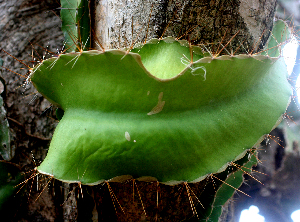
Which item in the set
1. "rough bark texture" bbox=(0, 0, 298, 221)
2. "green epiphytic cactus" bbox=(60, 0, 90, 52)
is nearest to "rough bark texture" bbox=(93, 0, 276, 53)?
"rough bark texture" bbox=(0, 0, 298, 221)

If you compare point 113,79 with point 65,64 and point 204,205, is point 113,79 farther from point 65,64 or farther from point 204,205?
point 204,205

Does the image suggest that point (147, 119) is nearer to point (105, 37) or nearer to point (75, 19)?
point (105, 37)

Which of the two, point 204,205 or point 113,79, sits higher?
point 113,79

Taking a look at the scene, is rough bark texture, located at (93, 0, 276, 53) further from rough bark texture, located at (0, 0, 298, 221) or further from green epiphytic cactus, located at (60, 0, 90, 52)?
green epiphytic cactus, located at (60, 0, 90, 52)

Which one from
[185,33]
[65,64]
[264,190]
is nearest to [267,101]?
[185,33]

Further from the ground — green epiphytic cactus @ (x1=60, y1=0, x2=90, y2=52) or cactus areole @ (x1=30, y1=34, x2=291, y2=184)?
green epiphytic cactus @ (x1=60, y1=0, x2=90, y2=52)

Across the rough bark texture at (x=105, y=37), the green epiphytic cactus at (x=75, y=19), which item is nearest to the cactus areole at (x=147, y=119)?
the rough bark texture at (x=105, y=37)
